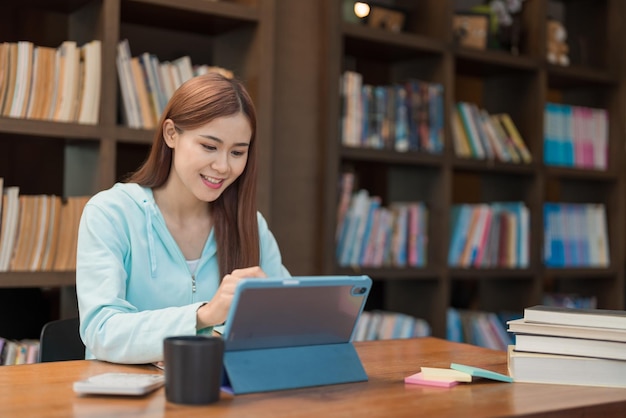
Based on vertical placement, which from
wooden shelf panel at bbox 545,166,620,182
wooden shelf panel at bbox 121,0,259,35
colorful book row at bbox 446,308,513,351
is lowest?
colorful book row at bbox 446,308,513,351

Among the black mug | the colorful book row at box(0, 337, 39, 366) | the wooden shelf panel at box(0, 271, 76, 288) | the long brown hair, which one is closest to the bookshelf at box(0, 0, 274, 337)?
the wooden shelf panel at box(0, 271, 76, 288)

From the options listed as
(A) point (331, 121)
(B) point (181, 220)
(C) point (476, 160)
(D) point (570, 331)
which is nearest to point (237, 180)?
(B) point (181, 220)

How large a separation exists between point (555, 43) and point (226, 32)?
5.46ft

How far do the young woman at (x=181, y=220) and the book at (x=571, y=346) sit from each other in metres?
0.60

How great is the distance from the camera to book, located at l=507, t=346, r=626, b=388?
149 cm

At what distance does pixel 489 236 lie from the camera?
3615 mm

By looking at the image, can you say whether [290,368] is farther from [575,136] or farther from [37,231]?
[575,136]

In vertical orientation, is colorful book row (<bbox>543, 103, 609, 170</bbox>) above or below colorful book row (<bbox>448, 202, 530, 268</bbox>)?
above

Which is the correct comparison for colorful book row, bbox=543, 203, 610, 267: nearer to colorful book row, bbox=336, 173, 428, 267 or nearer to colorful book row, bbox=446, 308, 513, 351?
colorful book row, bbox=446, 308, 513, 351

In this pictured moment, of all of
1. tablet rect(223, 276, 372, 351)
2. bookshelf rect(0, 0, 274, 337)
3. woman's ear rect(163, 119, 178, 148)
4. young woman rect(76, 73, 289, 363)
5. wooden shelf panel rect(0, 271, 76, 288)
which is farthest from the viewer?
bookshelf rect(0, 0, 274, 337)

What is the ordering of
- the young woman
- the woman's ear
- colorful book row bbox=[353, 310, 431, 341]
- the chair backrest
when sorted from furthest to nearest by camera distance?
colorful book row bbox=[353, 310, 431, 341]
the woman's ear
the chair backrest
the young woman

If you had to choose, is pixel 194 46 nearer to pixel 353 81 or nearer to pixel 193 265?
pixel 353 81

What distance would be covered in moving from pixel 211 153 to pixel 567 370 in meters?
0.93

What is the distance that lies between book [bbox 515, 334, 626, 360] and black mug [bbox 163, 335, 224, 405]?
0.63m
